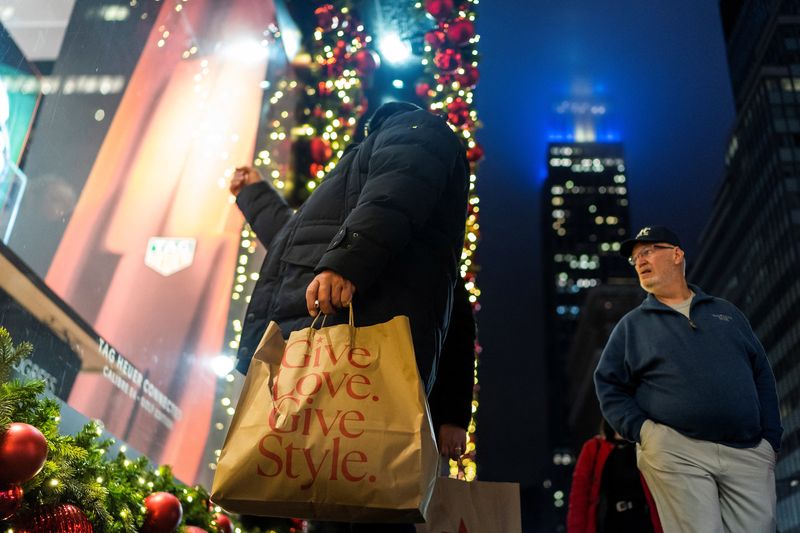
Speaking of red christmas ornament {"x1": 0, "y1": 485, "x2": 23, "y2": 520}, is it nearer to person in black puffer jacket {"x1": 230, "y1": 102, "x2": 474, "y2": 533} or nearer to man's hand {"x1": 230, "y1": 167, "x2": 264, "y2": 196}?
person in black puffer jacket {"x1": 230, "y1": 102, "x2": 474, "y2": 533}

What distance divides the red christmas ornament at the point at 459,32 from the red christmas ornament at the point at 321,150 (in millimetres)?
1682

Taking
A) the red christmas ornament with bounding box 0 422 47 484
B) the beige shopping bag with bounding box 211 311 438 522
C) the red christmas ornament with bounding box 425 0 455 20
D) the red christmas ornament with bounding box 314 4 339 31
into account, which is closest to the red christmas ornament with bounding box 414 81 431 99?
the red christmas ornament with bounding box 425 0 455 20

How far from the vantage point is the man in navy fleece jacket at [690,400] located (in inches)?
101

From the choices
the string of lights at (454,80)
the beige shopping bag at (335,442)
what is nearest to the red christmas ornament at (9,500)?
the beige shopping bag at (335,442)

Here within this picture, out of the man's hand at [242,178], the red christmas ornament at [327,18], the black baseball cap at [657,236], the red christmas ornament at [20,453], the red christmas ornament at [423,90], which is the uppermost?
the red christmas ornament at [327,18]

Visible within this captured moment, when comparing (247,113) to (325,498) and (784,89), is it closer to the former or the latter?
(325,498)

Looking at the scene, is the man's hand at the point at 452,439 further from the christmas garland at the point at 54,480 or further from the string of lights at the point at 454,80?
the string of lights at the point at 454,80

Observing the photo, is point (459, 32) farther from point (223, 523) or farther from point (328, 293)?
point (328, 293)

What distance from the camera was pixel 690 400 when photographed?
8.87ft

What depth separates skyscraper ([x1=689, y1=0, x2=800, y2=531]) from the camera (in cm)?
4666

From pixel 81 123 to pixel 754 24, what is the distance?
71.1 metres

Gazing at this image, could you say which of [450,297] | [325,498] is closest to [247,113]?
[450,297]

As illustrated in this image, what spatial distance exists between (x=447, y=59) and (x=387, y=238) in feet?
16.5

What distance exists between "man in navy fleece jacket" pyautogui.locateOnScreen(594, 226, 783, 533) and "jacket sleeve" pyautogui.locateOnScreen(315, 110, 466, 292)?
133 centimetres
